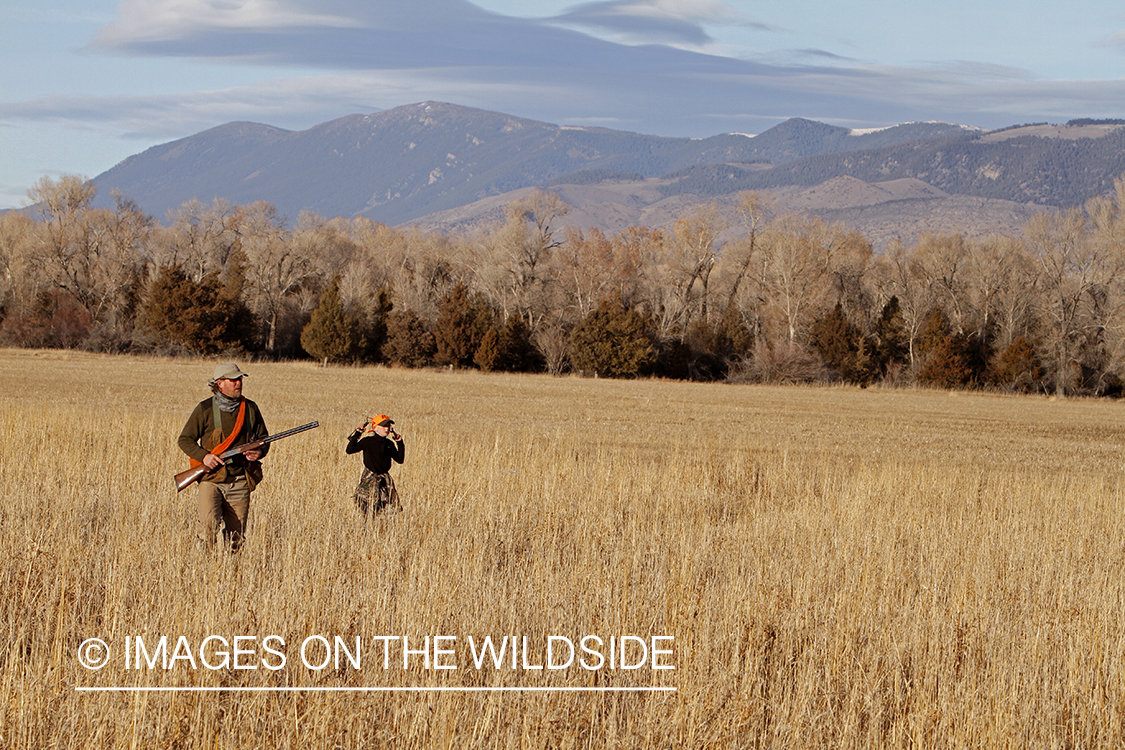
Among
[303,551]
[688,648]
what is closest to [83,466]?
[303,551]

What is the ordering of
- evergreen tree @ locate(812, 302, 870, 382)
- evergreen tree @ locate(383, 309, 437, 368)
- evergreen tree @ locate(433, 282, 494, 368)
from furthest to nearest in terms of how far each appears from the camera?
1. evergreen tree @ locate(383, 309, 437, 368)
2. evergreen tree @ locate(433, 282, 494, 368)
3. evergreen tree @ locate(812, 302, 870, 382)

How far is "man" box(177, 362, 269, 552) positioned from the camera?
7453 mm

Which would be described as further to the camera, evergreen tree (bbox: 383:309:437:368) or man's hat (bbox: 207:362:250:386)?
evergreen tree (bbox: 383:309:437:368)

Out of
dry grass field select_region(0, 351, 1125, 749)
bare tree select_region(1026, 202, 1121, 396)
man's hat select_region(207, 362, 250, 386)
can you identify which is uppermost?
bare tree select_region(1026, 202, 1121, 396)

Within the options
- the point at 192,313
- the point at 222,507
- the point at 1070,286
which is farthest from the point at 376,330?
the point at 222,507

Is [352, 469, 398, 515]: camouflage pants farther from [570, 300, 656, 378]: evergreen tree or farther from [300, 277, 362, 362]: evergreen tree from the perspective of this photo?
[300, 277, 362, 362]: evergreen tree

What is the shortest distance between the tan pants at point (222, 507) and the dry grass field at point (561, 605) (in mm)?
231

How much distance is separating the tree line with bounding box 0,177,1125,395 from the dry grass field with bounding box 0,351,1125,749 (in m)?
47.0

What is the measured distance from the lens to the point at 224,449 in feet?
24.7

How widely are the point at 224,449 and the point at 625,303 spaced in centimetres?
6444

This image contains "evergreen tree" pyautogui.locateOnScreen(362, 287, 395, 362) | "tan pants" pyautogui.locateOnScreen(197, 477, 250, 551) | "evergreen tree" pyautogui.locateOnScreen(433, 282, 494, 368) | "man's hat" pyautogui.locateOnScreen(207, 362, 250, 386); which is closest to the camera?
"man's hat" pyautogui.locateOnScreen(207, 362, 250, 386)

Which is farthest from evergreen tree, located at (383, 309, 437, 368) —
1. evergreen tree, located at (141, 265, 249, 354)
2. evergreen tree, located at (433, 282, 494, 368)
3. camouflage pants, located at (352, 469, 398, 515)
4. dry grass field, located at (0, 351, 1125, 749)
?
camouflage pants, located at (352, 469, 398, 515)

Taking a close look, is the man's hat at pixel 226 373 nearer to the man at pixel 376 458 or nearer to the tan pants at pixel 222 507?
the tan pants at pixel 222 507

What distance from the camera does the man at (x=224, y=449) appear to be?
7.45 meters
